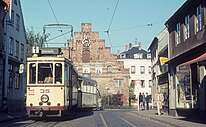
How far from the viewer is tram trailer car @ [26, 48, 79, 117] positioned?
796 inches

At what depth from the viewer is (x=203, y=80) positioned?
21.6 metres

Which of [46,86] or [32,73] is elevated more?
[32,73]

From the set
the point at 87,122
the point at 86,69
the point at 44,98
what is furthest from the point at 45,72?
the point at 86,69

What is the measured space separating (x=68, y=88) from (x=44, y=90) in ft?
6.36

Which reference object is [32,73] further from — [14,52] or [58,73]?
[14,52]

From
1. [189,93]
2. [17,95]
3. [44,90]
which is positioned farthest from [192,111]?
[17,95]

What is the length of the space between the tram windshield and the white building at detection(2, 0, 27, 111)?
9.96 m

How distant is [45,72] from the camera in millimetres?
20875

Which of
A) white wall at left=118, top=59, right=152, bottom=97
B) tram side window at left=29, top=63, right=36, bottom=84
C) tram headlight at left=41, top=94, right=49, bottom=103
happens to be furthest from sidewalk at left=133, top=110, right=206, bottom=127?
white wall at left=118, top=59, right=152, bottom=97

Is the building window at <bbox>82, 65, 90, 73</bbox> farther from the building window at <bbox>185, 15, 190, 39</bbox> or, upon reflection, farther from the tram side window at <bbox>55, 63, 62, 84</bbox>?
the tram side window at <bbox>55, 63, 62, 84</bbox>

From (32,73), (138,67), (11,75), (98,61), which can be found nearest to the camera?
(32,73)

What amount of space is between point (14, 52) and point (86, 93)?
7.77m

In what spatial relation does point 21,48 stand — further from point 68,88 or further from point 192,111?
point 192,111

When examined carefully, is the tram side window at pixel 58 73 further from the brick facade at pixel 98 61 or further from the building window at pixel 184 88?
the brick facade at pixel 98 61
